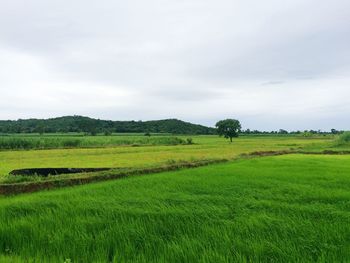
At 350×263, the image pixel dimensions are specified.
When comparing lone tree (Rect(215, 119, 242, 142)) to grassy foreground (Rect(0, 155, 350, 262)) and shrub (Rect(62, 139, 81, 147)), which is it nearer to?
shrub (Rect(62, 139, 81, 147))

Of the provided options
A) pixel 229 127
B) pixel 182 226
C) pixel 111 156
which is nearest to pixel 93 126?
pixel 229 127

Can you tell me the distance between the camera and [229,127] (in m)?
72.2

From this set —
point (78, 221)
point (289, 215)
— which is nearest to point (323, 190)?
point (289, 215)

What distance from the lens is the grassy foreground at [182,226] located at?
4527mm

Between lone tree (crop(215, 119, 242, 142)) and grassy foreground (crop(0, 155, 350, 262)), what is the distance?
209ft

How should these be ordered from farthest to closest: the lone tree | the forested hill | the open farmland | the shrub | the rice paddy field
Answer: the forested hill, the lone tree, the shrub, the open farmland, the rice paddy field

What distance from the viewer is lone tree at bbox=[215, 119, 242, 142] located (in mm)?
71875

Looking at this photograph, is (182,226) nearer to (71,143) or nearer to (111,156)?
(111,156)

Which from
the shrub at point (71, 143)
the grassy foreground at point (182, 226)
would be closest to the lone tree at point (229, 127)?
the shrub at point (71, 143)

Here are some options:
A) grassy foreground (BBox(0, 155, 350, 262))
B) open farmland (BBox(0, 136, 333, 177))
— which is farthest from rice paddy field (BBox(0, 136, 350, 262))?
open farmland (BBox(0, 136, 333, 177))

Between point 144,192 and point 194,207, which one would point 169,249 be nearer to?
point 194,207

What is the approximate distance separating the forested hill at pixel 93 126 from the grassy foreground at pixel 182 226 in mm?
82138

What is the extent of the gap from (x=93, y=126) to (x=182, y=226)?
91.9 meters

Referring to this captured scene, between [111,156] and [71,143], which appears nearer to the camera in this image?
[111,156]
